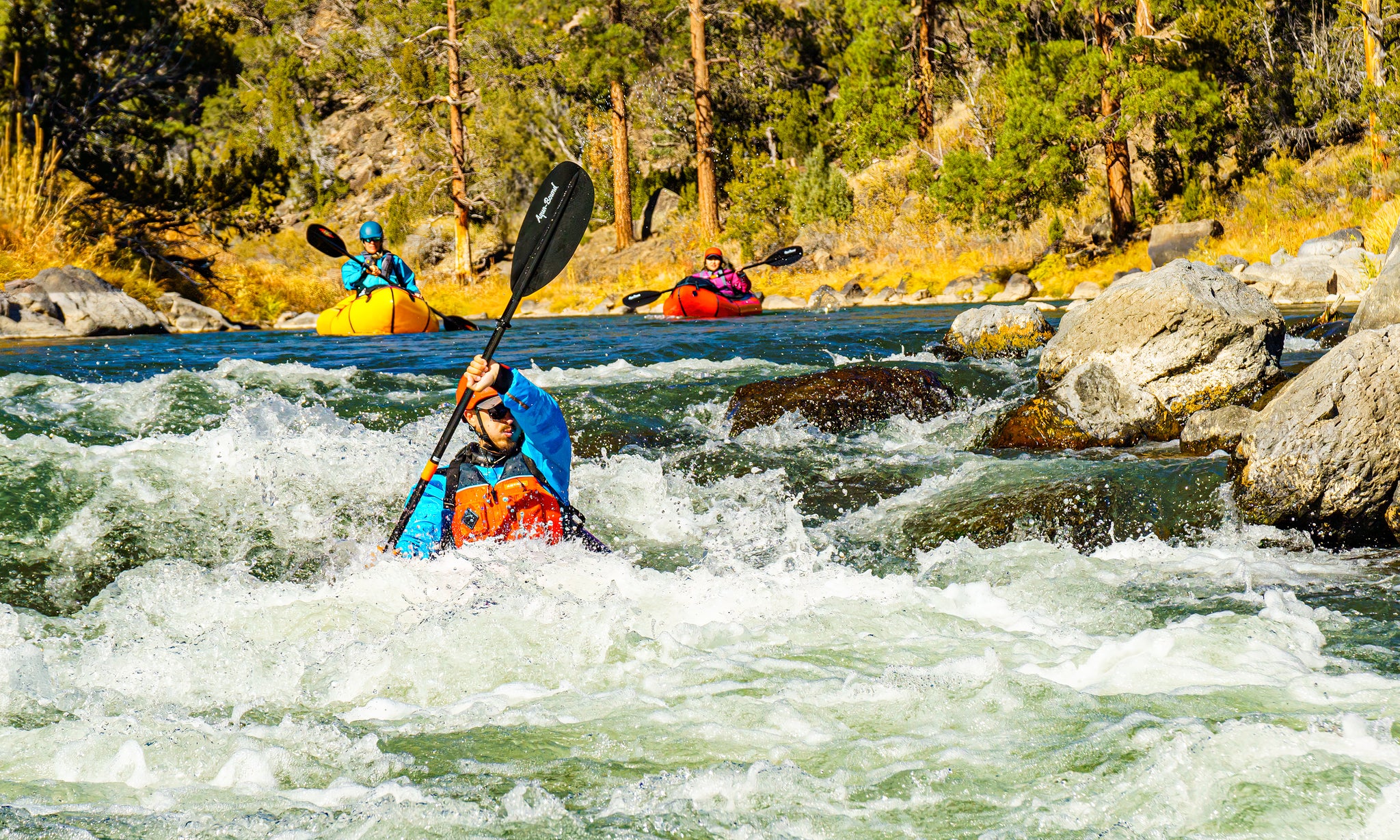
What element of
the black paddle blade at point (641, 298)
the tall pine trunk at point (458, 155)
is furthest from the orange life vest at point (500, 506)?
the tall pine trunk at point (458, 155)

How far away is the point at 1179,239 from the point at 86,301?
15244mm

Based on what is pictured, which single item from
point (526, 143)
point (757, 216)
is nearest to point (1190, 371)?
point (757, 216)

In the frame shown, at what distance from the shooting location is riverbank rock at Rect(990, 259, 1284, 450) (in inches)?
258

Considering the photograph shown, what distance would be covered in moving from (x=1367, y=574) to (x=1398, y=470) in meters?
0.64

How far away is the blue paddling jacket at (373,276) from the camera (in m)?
12.7

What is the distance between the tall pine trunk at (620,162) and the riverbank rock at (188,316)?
1096cm

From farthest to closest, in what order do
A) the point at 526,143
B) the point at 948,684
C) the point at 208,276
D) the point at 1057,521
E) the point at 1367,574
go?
the point at 526,143 → the point at 208,276 → the point at 1057,521 → the point at 1367,574 → the point at 948,684

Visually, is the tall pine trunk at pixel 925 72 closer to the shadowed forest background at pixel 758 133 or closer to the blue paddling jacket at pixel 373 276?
the shadowed forest background at pixel 758 133

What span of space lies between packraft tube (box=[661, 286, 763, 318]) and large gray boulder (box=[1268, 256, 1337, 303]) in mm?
6973

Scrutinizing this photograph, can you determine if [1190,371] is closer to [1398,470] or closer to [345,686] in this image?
[1398,470]

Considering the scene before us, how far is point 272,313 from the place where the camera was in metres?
18.3

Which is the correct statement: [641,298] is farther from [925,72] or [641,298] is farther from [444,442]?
[444,442]

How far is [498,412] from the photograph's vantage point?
14.9 ft

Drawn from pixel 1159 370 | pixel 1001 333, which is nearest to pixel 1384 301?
pixel 1159 370
